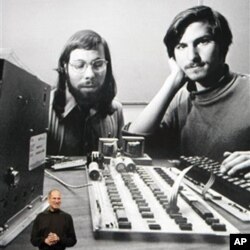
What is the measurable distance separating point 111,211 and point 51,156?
91 centimetres

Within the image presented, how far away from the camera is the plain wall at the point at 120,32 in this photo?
1.52 metres

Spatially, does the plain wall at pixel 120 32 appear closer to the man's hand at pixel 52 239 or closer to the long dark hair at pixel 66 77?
the long dark hair at pixel 66 77

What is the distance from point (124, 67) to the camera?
5.39 ft

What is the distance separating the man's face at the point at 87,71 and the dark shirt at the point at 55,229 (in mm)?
1008

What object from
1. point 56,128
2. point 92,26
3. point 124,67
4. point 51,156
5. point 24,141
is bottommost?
point 51,156

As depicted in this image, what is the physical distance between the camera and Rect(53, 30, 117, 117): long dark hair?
5.34ft

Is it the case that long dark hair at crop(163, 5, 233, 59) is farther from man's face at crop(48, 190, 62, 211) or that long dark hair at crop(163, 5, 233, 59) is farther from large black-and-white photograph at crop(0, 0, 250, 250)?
man's face at crop(48, 190, 62, 211)

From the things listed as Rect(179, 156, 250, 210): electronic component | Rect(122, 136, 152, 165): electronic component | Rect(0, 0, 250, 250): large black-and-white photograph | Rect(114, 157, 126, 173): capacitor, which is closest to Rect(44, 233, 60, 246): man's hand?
Rect(0, 0, 250, 250): large black-and-white photograph

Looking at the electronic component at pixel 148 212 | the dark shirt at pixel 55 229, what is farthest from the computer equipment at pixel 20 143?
the electronic component at pixel 148 212

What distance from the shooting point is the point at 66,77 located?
168cm

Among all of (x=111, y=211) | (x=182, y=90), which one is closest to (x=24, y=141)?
(x=111, y=211)

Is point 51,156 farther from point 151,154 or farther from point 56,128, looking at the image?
point 151,154

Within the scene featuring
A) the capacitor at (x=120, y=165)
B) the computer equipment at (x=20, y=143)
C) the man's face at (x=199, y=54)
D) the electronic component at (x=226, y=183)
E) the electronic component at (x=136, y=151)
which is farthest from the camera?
the man's face at (x=199, y=54)

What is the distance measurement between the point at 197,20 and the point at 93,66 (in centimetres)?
48
